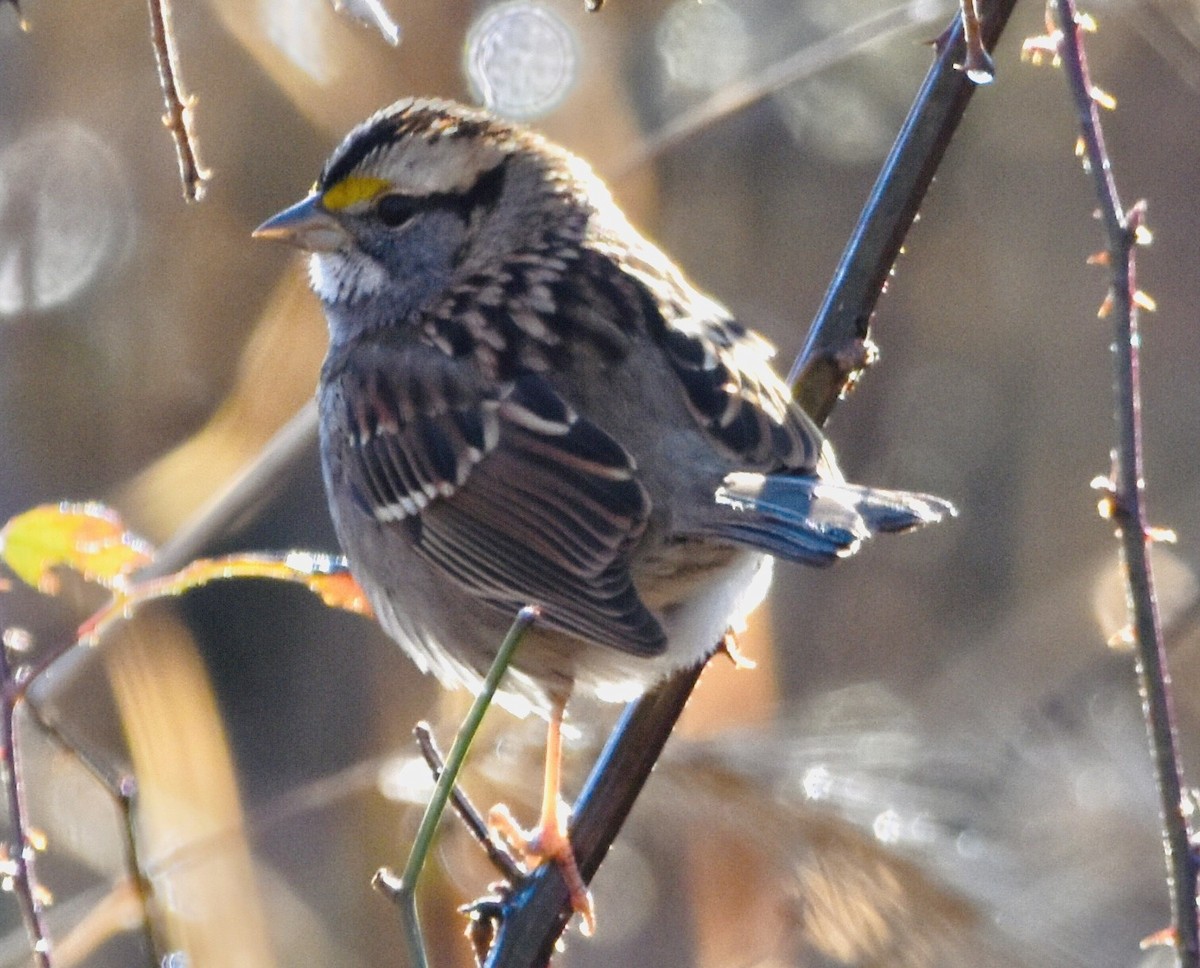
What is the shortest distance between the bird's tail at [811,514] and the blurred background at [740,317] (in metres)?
0.71

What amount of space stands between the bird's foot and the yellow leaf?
57cm

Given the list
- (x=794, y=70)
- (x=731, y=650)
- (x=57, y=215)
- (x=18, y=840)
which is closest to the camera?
(x=18, y=840)

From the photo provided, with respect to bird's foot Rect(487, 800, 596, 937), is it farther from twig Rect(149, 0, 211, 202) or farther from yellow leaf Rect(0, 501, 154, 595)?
twig Rect(149, 0, 211, 202)

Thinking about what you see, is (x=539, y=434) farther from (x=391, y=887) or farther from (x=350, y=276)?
(x=391, y=887)

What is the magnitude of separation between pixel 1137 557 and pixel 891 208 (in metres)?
0.72

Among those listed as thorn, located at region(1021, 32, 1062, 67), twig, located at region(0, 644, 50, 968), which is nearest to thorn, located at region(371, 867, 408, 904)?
twig, located at region(0, 644, 50, 968)

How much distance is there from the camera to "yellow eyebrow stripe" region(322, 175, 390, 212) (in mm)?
2381

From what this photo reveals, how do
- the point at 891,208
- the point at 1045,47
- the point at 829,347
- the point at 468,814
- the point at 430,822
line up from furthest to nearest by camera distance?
the point at 829,347 < the point at 891,208 < the point at 468,814 < the point at 1045,47 < the point at 430,822

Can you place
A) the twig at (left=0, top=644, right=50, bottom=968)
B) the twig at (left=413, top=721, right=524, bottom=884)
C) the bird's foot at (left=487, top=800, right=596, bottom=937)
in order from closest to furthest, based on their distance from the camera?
1. the twig at (left=0, top=644, right=50, bottom=968)
2. the twig at (left=413, top=721, right=524, bottom=884)
3. the bird's foot at (left=487, top=800, right=596, bottom=937)

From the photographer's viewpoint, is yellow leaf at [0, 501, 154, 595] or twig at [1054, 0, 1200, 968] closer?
twig at [1054, 0, 1200, 968]

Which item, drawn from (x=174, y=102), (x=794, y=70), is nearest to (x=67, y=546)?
(x=174, y=102)

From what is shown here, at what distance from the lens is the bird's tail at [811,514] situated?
1.82 m

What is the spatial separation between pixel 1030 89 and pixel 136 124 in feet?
6.14

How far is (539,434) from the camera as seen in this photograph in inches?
86.1
